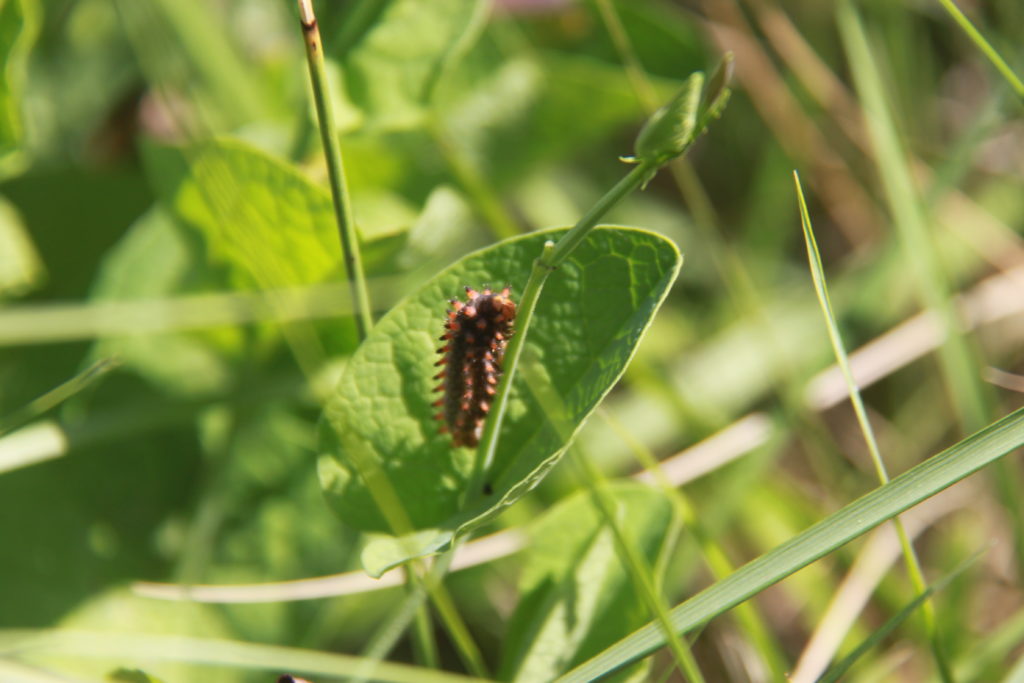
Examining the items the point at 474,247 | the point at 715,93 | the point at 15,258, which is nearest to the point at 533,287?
the point at 715,93

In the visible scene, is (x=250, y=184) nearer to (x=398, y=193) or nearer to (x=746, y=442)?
(x=398, y=193)

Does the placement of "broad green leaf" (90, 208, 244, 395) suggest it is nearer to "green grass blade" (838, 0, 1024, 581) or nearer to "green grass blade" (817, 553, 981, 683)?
"green grass blade" (817, 553, 981, 683)

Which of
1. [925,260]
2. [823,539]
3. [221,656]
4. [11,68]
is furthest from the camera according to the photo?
[925,260]

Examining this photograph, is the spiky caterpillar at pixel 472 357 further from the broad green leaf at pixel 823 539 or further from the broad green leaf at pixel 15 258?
the broad green leaf at pixel 15 258

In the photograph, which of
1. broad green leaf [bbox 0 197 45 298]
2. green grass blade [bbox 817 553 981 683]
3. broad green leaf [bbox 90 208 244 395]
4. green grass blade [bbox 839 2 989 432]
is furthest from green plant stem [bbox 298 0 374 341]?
green grass blade [bbox 839 2 989 432]

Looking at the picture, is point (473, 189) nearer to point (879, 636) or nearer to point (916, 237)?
point (916, 237)

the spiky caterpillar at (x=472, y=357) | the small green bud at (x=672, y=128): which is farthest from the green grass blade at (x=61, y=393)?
the small green bud at (x=672, y=128)

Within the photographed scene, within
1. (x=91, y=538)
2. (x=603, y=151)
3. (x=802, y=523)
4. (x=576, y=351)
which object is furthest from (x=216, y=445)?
(x=603, y=151)
